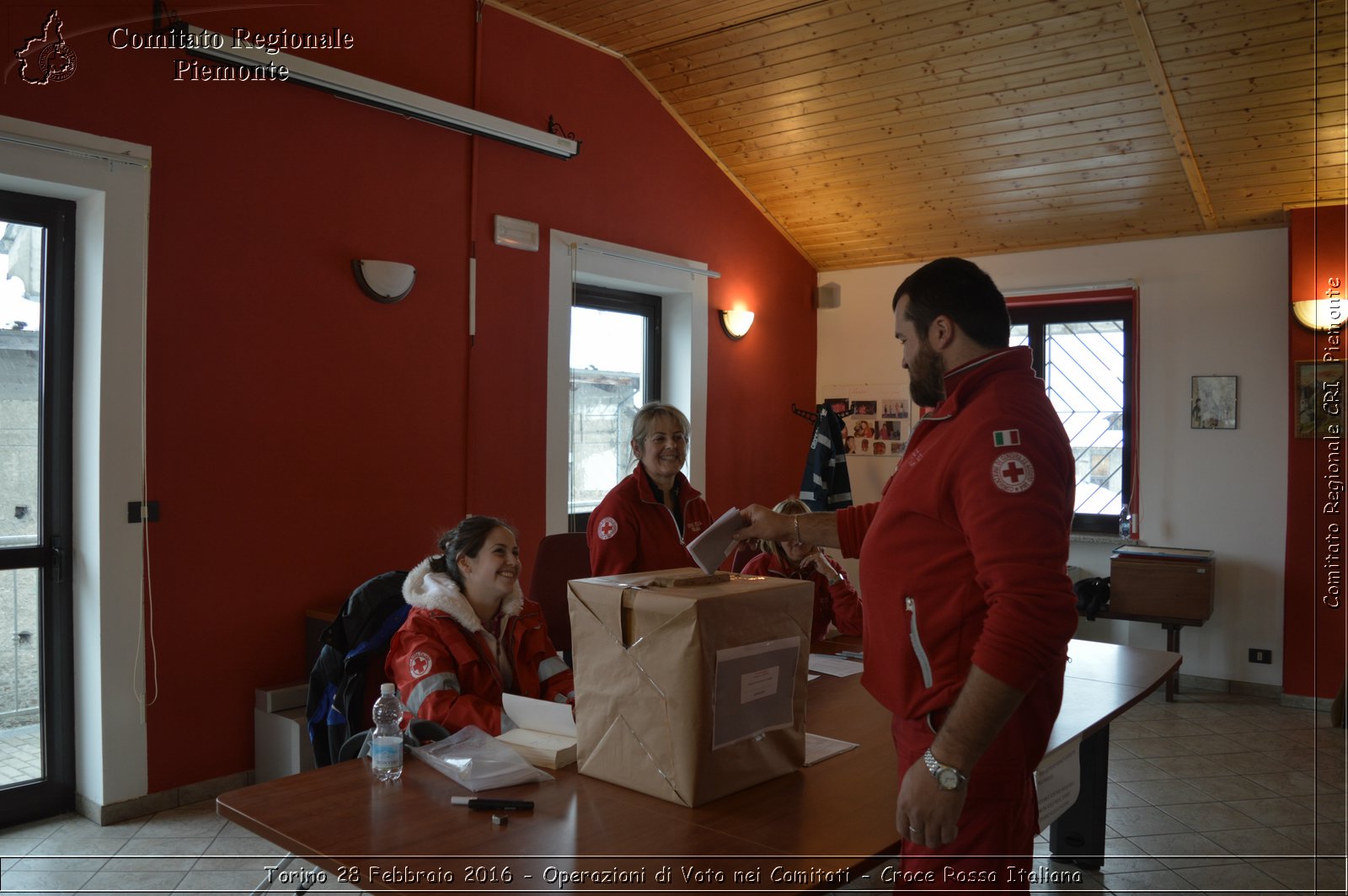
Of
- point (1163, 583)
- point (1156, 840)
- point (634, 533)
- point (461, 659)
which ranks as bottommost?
point (1156, 840)

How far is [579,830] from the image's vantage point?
1.58 metres

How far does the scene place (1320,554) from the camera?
210 inches

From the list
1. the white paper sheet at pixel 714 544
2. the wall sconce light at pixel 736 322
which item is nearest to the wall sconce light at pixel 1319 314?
the wall sconce light at pixel 736 322

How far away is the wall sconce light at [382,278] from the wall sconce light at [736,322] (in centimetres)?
233

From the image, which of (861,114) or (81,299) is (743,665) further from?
(861,114)

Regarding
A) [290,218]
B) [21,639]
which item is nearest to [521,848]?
[21,639]

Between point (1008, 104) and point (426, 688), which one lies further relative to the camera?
point (1008, 104)

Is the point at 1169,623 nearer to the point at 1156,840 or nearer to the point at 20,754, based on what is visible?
the point at 1156,840

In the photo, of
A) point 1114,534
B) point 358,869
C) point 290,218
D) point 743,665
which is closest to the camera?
point 358,869

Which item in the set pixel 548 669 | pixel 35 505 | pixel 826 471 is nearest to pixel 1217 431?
pixel 826 471

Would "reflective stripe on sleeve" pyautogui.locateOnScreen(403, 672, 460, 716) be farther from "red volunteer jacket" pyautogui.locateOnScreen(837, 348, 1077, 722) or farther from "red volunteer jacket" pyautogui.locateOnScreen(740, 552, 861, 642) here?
"red volunteer jacket" pyautogui.locateOnScreen(740, 552, 861, 642)

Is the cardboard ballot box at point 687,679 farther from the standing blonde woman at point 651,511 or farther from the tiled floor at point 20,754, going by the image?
the tiled floor at point 20,754

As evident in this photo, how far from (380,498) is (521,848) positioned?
295cm

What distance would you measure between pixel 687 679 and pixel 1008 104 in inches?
170
